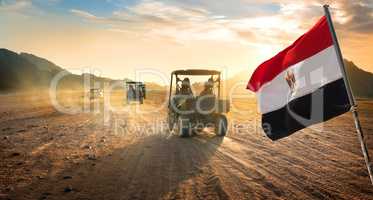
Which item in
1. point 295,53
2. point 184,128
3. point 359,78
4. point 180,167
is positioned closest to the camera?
point 295,53

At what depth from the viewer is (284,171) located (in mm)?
7496

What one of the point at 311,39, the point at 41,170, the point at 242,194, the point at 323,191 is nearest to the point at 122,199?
the point at 242,194

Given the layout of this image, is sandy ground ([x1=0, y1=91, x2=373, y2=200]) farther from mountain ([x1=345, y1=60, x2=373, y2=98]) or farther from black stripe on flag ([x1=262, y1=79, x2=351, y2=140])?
mountain ([x1=345, y1=60, x2=373, y2=98])

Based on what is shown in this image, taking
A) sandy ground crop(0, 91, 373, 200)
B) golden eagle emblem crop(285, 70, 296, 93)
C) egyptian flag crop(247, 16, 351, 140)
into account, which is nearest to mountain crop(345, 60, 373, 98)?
sandy ground crop(0, 91, 373, 200)

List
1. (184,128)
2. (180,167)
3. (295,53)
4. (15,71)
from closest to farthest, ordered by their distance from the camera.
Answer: (295,53), (180,167), (184,128), (15,71)

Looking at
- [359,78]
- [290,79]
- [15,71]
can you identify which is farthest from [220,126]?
[359,78]

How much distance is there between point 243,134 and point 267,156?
449 cm

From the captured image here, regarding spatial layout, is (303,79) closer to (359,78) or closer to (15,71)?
(15,71)

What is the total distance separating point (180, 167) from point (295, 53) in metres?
4.05

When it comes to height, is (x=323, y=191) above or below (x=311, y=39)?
below

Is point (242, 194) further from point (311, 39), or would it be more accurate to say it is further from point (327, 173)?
point (311, 39)

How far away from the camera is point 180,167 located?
7.98 metres

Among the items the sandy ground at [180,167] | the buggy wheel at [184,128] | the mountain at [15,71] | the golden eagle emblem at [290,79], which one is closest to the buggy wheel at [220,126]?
the sandy ground at [180,167]

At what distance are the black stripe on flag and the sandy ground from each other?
1.34m
